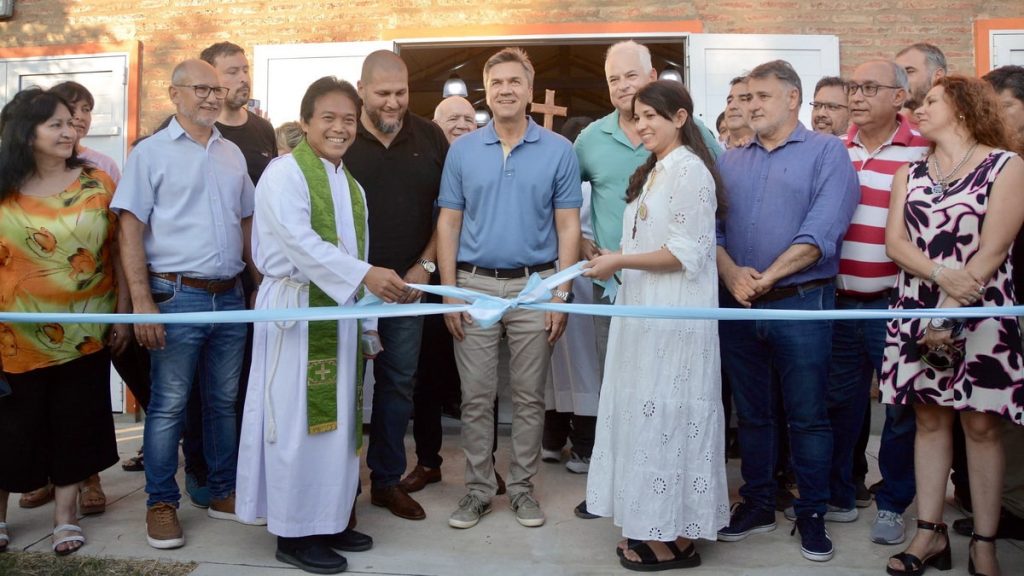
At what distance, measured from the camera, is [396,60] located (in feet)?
13.6

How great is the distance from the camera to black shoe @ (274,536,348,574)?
139 inches

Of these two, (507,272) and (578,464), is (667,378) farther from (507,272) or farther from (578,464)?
(578,464)

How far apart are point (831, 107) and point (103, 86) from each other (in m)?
5.68

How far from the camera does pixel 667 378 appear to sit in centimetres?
345

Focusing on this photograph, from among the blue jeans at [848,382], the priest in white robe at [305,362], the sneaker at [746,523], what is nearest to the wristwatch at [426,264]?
the priest in white robe at [305,362]

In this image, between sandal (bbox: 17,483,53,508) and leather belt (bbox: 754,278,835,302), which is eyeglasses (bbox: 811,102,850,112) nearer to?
leather belt (bbox: 754,278,835,302)

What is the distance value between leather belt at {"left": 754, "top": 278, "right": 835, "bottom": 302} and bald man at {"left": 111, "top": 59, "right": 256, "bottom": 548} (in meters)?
2.36

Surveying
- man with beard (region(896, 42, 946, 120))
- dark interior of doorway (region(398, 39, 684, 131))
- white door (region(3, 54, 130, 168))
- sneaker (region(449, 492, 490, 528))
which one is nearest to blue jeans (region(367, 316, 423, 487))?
sneaker (region(449, 492, 490, 528))

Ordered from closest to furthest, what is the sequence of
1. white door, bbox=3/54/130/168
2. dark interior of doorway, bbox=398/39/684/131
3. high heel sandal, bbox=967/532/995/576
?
1. high heel sandal, bbox=967/532/995/576
2. white door, bbox=3/54/130/168
3. dark interior of doorway, bbox=398/39/684/131

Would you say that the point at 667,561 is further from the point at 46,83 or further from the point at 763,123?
the point at 46,83

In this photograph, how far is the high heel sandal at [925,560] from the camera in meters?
3.47

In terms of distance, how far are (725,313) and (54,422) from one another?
2864 mm

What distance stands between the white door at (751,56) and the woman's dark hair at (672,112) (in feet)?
11.4

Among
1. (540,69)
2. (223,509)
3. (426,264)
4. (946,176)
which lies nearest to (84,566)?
(223,509)
